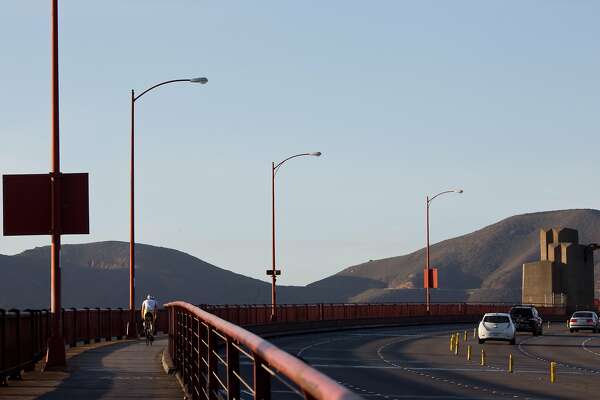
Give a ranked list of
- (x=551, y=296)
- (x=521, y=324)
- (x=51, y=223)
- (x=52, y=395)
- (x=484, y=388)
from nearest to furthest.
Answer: (x=52, y=395), (x=51, y=223), (x=484, y=388), (x=521, y=324), (x=551, y=296)

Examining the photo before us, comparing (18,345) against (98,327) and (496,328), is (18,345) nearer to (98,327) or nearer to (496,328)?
(98,327)

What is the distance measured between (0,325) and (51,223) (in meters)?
3.81

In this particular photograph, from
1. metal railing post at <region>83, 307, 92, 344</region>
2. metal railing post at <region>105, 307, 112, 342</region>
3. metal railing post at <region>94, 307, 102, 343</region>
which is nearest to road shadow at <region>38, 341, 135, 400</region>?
metal railing post at <region>83, 307, 92, 344</region>

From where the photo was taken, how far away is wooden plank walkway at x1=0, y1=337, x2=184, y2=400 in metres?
19.6

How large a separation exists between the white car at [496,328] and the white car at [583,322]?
22.8 meters

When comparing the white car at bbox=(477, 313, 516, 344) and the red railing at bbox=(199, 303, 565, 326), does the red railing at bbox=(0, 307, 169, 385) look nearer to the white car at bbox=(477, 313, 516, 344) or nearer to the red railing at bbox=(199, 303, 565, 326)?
the red railing at bbox=(199, 303, 565, 326)

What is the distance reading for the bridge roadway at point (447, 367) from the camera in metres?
28.9

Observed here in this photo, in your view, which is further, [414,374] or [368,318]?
[368,318]

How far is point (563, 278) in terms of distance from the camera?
127375mm

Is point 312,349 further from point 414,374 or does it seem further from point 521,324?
point 521,324

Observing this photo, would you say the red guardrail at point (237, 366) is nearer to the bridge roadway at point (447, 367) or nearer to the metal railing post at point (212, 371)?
the metal railing post at point (212, 371)

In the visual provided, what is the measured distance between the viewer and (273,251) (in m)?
72.3

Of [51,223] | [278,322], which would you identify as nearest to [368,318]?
[278,322]

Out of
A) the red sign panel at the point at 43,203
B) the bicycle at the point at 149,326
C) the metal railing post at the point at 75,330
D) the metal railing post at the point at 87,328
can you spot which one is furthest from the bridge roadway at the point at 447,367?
the metal railing post at the point at 75,330
